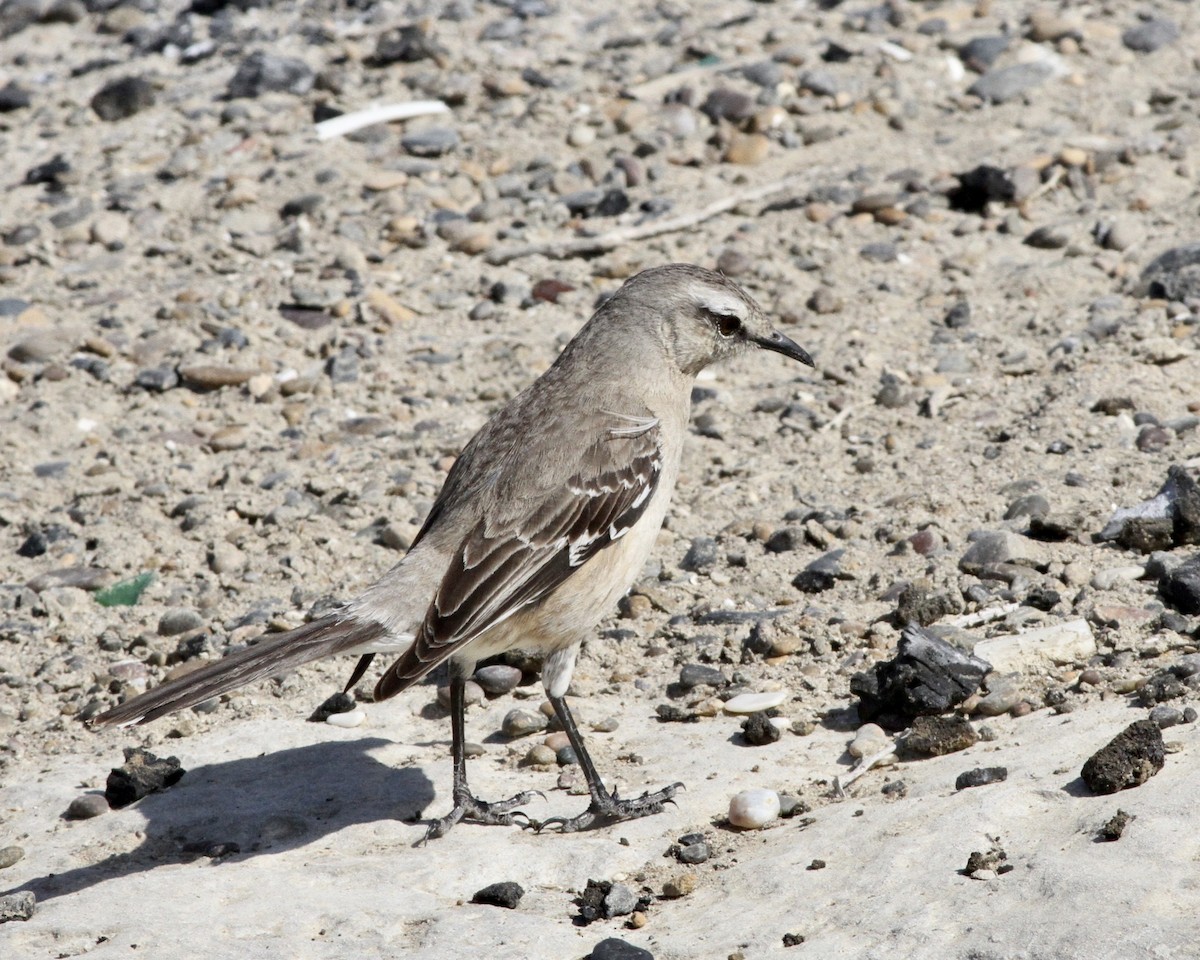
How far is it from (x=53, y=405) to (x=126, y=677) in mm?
2870

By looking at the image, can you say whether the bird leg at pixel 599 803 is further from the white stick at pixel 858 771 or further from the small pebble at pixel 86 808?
the small pebble at pixel 86 808

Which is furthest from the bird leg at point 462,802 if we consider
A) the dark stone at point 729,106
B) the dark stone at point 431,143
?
the dark stone at point 729,106

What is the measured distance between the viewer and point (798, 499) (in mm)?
7727

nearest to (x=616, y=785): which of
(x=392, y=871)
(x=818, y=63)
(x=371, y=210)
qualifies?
(x=392, y=871)

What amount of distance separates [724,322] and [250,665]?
8.58 feet

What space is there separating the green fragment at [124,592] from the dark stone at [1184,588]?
486 cm

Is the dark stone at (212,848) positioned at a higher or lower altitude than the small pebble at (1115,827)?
lower

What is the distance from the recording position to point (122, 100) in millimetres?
12203

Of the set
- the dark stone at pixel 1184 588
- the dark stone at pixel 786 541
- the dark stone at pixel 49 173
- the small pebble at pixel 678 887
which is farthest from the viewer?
the dark stone at pixel 49 173

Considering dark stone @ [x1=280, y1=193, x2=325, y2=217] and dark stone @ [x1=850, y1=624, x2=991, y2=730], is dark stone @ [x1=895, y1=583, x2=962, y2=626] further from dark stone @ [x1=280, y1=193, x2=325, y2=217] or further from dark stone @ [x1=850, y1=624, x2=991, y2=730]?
dark stone @ [x1=280, y1=193, x2=325, y2=217]

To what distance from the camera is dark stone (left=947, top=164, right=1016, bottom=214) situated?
9.89 metres

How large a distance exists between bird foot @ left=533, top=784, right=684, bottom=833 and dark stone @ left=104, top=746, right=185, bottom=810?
1.55 m

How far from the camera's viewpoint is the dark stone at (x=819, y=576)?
6.89 meters

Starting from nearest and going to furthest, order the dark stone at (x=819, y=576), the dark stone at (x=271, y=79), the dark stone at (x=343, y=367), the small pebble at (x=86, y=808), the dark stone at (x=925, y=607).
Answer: the small pebble at (x=86, y=808) → the dark stone at (x=925, y=607) → the dark stone at (x=819, y=576) → the dark stone at (x=343, y=367) → the dark stone at (x=271, y=79)
